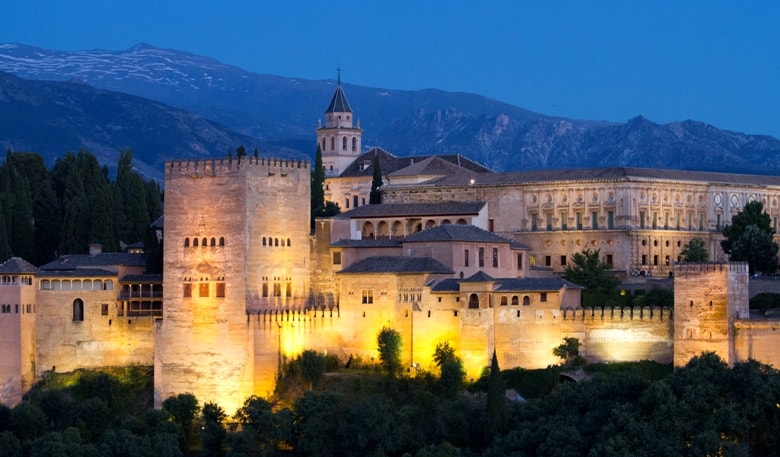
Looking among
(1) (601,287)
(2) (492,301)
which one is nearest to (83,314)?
(2) (492,301)

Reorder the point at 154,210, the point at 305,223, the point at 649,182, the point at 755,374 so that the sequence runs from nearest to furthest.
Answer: the point at 755,374 → the point at 305,223 → the point at 649,182 → the point at 154,210

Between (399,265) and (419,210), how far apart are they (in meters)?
11.8

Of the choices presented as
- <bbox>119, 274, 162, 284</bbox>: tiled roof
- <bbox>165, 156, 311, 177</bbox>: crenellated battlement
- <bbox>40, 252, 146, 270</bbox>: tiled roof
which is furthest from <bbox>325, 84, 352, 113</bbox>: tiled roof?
Result: <bbox>165, 156, 311, 177</bbox>: crenellated battlement

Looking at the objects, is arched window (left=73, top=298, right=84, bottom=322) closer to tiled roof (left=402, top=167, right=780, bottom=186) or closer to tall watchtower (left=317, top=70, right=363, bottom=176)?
tiled roof (left=402, top=167, right=780, bottom=186)

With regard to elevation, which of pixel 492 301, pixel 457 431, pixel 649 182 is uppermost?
pixel 649 182

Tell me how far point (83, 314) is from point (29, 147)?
356 ft

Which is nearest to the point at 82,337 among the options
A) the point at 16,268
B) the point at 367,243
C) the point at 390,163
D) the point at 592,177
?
the point at 16,268

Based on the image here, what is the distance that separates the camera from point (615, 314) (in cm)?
5997

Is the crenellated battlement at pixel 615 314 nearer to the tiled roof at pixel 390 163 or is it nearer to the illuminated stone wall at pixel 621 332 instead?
the illuminated stone wall at pixel 621 332

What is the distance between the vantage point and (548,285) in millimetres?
60312

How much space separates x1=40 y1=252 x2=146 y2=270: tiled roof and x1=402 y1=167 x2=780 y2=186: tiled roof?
56.8ft

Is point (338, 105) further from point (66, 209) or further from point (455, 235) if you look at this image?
point (455, 235)

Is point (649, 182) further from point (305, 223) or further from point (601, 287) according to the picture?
point (305, 223)

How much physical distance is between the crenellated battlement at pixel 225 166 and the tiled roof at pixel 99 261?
5614 millimetres
